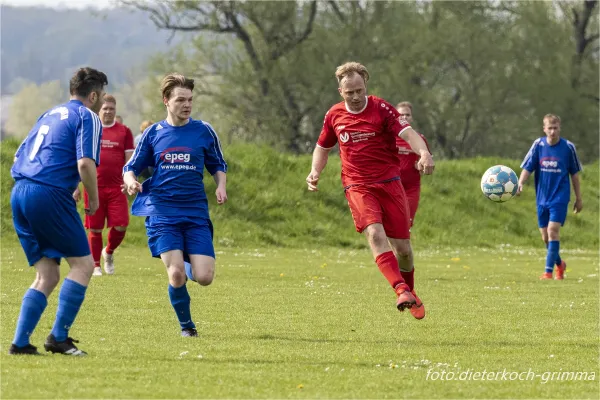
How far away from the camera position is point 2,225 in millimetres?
21938

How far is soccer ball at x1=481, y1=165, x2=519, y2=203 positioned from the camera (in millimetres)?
12602

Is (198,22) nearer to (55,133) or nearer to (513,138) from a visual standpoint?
(513,138)

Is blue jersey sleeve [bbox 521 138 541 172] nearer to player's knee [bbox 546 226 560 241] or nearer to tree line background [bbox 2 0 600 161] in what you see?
player's knee [bbox 546 226 560 241]

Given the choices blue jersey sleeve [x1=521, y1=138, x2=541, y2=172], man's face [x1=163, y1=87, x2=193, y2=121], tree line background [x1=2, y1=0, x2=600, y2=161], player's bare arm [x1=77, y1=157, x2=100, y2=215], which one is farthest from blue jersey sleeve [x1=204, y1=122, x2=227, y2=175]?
tree line background [x1=2, y1=0, x2=600, y2=161]

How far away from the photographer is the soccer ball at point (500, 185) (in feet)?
41.3

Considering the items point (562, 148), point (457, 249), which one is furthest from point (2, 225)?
point (562, 148)

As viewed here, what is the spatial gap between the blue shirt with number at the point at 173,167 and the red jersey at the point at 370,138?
1403 mm

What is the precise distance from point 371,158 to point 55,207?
3.44 metres

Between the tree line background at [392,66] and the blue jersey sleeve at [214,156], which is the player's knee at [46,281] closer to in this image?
the blue jersey sleeve at [214,156]

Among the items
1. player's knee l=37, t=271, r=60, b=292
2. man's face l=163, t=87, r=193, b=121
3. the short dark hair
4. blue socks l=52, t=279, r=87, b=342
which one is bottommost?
blue socks l=52, t=279, r=87, b=342

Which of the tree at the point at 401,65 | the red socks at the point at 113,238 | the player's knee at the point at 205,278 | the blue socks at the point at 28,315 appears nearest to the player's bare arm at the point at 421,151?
the player's knee at the point at 205,278

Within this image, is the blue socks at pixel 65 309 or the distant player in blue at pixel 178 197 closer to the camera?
the blue socks at pixel 65 309

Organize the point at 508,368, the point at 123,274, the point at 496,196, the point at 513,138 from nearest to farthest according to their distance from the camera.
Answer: the point at 508,368 < the point at 496,196 < the point at 123,274 < the point at 513,138

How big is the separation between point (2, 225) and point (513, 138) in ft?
83.9
